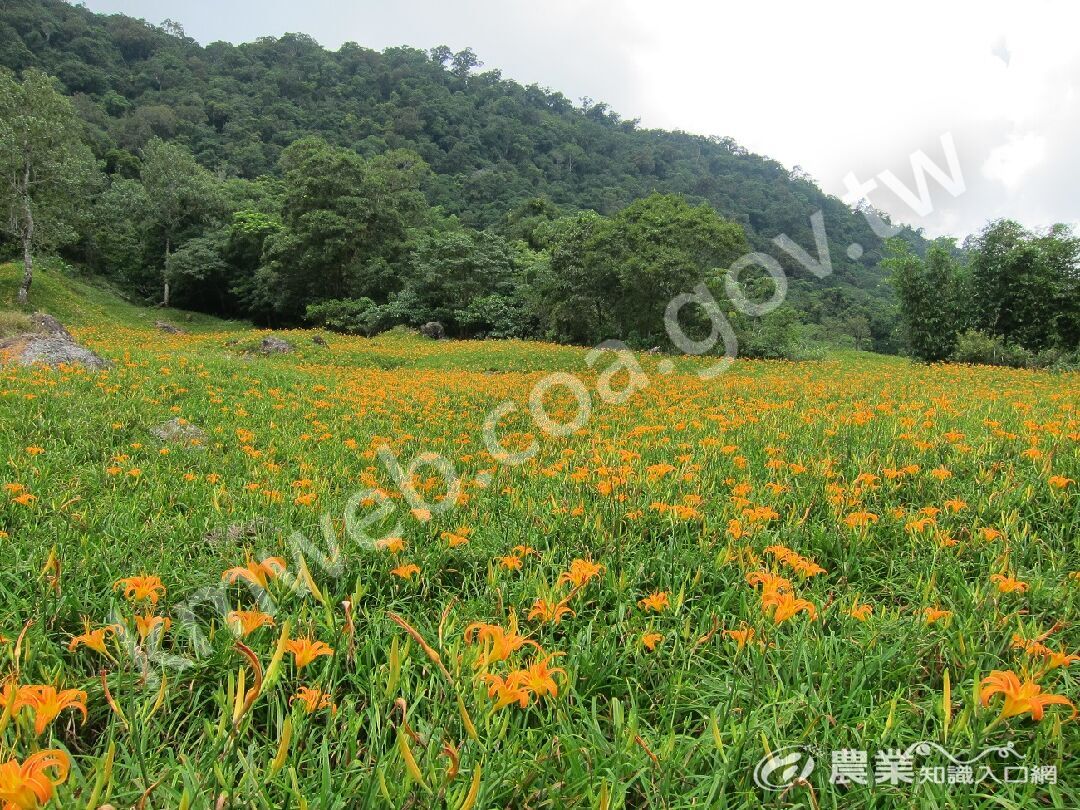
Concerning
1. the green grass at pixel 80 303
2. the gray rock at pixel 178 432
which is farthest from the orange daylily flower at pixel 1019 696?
the green grass at pixel 80 303

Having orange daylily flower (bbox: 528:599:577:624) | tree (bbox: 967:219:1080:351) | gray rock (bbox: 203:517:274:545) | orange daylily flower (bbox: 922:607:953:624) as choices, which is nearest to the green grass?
gray rock (bbox: 203:517:274:545)

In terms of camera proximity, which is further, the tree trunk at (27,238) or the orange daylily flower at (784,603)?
the tree trunk at (27,238)

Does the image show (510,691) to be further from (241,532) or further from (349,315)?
(349,315)

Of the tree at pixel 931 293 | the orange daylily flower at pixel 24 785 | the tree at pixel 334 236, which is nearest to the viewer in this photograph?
the orange daylily flower at pixel 24 785

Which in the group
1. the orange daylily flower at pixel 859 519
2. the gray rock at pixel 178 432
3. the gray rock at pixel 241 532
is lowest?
the gray rock at pixel 178 432

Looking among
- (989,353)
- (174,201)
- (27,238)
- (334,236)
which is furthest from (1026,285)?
(174,201)

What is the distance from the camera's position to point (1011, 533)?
2408 mm

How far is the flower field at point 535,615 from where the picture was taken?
47.9 inches

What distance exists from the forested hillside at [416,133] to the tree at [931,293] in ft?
39.9

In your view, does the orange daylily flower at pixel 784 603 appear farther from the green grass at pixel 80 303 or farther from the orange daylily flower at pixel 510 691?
the green grass at pixel 80 303

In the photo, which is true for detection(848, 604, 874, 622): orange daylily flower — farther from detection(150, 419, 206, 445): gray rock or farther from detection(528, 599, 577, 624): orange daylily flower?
detection(150, 419, 206, 445): gray rock

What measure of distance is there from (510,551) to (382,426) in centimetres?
356

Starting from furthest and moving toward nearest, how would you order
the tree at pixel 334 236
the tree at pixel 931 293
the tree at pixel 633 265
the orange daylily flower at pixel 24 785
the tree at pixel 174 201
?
the tree at pixel 174 201
the tree at pixel 334 236
the tree at pixel 633 265
the tree at pixel 931 293
the orange daylily flower at pixel 24 785

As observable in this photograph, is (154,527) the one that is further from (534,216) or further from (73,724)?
(534,216)
